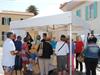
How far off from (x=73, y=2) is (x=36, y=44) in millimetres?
23351

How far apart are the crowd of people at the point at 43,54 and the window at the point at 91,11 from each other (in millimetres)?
14798

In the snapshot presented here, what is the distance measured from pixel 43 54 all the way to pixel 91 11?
1940cm

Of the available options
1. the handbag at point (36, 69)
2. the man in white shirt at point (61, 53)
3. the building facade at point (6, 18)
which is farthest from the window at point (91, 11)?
the building facade at point (6, 18)

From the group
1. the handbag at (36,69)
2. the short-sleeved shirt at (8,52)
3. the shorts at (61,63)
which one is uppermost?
the short-sleeved shirt at (8,52)

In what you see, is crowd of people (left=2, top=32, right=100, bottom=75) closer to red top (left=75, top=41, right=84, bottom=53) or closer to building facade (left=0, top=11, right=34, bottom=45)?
red top (left=75, top=41, right=84, bottom=53)

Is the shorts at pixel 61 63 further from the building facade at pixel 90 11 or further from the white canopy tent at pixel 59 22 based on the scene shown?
the building facade at pixel 90 11

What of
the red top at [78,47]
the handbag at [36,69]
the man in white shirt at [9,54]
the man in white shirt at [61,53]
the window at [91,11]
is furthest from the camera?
the window at [91,11]

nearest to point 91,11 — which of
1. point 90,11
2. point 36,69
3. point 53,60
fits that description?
point 90,11

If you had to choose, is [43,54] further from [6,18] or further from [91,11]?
[6,18]

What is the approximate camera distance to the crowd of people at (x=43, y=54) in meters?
11.5

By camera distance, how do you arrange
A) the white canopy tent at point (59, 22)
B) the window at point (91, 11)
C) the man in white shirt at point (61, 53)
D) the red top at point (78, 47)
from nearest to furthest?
the white canopy tent at point (59, 22)
the man in white shirt at point (61, 53)
the red top at point (78, 47)
the window at point (91, 11)

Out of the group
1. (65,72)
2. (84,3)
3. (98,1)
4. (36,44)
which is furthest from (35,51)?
(84,3)

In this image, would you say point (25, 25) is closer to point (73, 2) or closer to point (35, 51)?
point (35, 51)

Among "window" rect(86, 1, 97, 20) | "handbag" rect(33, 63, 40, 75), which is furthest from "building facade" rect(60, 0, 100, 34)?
"handbag" rect(33, 63, 40, 75)
